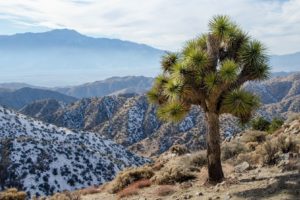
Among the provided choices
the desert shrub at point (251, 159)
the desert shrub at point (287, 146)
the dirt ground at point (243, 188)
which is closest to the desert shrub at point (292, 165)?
the dirt ground at point (243, 188)

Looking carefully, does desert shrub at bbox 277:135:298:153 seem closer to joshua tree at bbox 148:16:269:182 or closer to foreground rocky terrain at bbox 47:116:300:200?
foreground rocky terrain at bbox 47:116:300:200

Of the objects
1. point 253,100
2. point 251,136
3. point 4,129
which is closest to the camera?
point 253,100

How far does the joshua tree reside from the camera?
1403 centimetres

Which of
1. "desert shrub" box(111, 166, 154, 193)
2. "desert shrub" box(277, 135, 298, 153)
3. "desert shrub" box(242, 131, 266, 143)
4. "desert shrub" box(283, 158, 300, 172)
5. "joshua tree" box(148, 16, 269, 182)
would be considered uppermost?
"joshua tree" box(148, 16, 269, 182)

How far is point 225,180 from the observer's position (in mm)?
14562

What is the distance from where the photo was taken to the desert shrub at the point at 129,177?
→ 1859 cm

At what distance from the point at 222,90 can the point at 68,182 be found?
47.4m

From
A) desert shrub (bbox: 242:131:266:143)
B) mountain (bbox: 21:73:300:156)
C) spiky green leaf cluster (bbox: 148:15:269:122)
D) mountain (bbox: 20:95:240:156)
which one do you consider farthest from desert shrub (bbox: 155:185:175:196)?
mountain (bbox: 21:73:300:156)

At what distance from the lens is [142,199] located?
1466 centimetres

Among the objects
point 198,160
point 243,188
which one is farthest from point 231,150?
point 243,188

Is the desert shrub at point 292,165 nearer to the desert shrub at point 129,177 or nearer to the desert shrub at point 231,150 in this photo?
the desert shrub at point 129,177

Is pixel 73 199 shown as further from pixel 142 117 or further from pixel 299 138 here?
pixel 142 117

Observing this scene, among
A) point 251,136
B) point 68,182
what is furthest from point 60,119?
point 251,136

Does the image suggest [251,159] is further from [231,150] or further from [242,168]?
[231,150]
